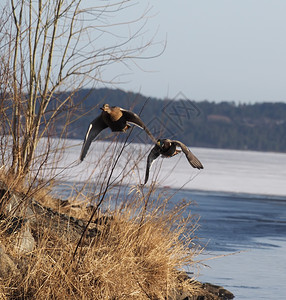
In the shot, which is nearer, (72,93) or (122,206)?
(122,206)

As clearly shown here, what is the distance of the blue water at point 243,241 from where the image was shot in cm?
863

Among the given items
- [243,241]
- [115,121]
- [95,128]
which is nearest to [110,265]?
[95,128]

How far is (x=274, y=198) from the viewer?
75.7 ft

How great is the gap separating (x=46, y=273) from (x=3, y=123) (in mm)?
2669

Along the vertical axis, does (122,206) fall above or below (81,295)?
above

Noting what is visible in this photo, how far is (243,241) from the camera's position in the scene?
12.8 meters

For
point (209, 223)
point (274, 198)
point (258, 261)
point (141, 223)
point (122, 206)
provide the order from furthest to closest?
point (274, 198), point (209, 223), point (258, 261), point (122, 206), point (141, 223)

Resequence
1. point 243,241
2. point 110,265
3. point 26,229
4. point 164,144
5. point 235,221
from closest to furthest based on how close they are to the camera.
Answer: point 164,144
point 110,265
point 26,229
point 243,241
point 235,221

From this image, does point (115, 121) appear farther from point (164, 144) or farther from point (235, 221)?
point (235, 221)

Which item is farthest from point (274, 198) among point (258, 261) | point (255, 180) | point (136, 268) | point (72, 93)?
point (136, 268)

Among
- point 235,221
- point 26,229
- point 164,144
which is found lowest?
point 235,221

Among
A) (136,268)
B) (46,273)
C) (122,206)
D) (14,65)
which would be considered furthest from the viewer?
(14,65)

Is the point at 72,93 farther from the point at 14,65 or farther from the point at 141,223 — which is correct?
the point at 141,223

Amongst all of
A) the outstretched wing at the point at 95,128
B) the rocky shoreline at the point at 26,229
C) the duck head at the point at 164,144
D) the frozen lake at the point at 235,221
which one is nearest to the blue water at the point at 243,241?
the frozen lake at the point at 235,221
